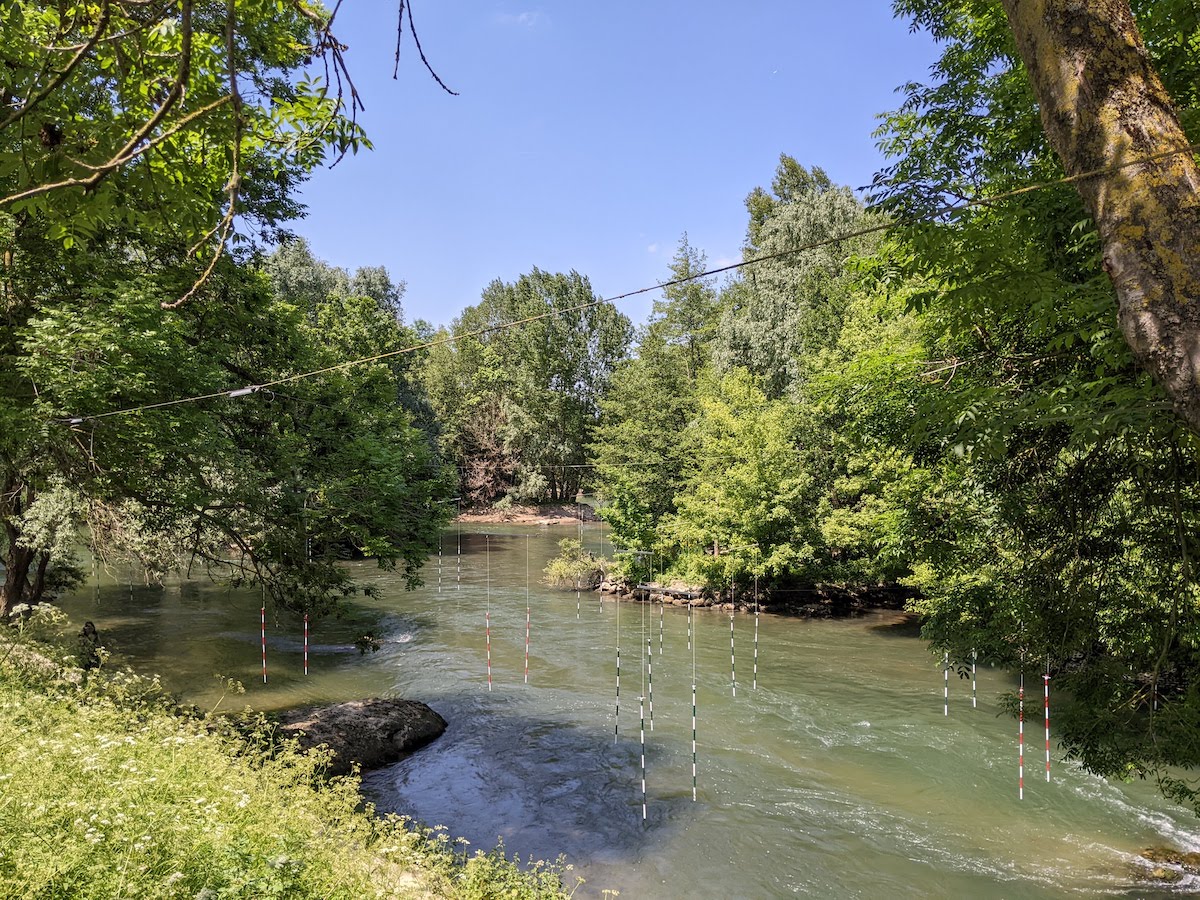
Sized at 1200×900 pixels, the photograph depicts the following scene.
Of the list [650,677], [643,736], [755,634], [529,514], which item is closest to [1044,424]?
[643,736]

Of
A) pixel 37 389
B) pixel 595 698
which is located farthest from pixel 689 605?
→ pixel 37 389

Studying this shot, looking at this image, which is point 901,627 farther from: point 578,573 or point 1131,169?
point 1131,169

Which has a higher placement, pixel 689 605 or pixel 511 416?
pixel 511 416

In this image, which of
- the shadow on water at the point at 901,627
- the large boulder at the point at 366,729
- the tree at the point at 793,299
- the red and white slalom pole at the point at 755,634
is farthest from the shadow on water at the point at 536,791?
the tree at the point at 793,299

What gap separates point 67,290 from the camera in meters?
8.50

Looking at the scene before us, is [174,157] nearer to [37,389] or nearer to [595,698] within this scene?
[37,389]

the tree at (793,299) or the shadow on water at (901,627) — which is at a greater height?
the tree at (793,299)

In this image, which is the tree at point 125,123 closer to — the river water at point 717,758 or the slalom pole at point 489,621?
the river water at point 717,758

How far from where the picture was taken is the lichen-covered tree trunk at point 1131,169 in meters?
2.38

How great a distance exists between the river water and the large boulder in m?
0.36

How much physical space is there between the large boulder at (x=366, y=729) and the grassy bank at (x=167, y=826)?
3.53 m

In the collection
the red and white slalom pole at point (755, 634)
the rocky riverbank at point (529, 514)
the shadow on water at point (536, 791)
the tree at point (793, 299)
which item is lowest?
the shadow on water at point (536, 791)

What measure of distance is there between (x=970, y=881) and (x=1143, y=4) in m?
8.59

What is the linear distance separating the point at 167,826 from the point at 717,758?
8868 millimetres
